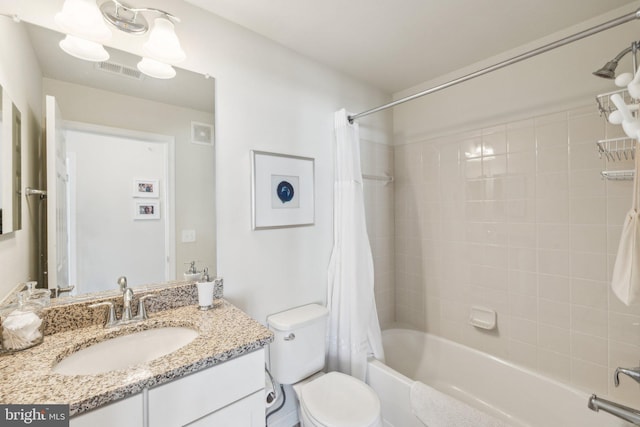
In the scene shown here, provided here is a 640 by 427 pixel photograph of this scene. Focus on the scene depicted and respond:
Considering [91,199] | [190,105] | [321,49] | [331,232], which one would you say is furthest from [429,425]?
[321,49]

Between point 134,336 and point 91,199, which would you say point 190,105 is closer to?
point 91,199

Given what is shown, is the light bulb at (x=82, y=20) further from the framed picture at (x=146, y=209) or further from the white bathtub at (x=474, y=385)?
the white bathtub at (x=474, y=385)

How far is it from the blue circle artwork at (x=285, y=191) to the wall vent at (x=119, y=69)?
2.88 feet

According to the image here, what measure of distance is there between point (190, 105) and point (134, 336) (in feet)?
3.64

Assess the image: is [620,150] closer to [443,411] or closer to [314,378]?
[443,411]

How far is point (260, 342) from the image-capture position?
104 cm

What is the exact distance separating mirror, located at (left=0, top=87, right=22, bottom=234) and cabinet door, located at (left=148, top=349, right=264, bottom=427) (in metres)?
0.75

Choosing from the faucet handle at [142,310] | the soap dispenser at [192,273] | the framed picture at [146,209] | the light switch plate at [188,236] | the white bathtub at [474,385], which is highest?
the framed picture at [146,209]

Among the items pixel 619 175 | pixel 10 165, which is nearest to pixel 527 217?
pixel 619 175

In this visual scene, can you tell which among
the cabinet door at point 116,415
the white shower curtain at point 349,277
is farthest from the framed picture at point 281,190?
the cabinet door at point 116,415

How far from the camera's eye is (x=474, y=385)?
6.38 ft

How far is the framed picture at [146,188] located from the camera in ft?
4.25

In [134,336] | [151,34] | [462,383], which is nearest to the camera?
[134,336]

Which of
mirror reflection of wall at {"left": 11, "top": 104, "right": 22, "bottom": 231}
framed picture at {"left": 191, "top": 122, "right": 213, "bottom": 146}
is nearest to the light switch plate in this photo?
framed picture at {"left": 191, "top": 122, "right": 213, "bottom": 146}
